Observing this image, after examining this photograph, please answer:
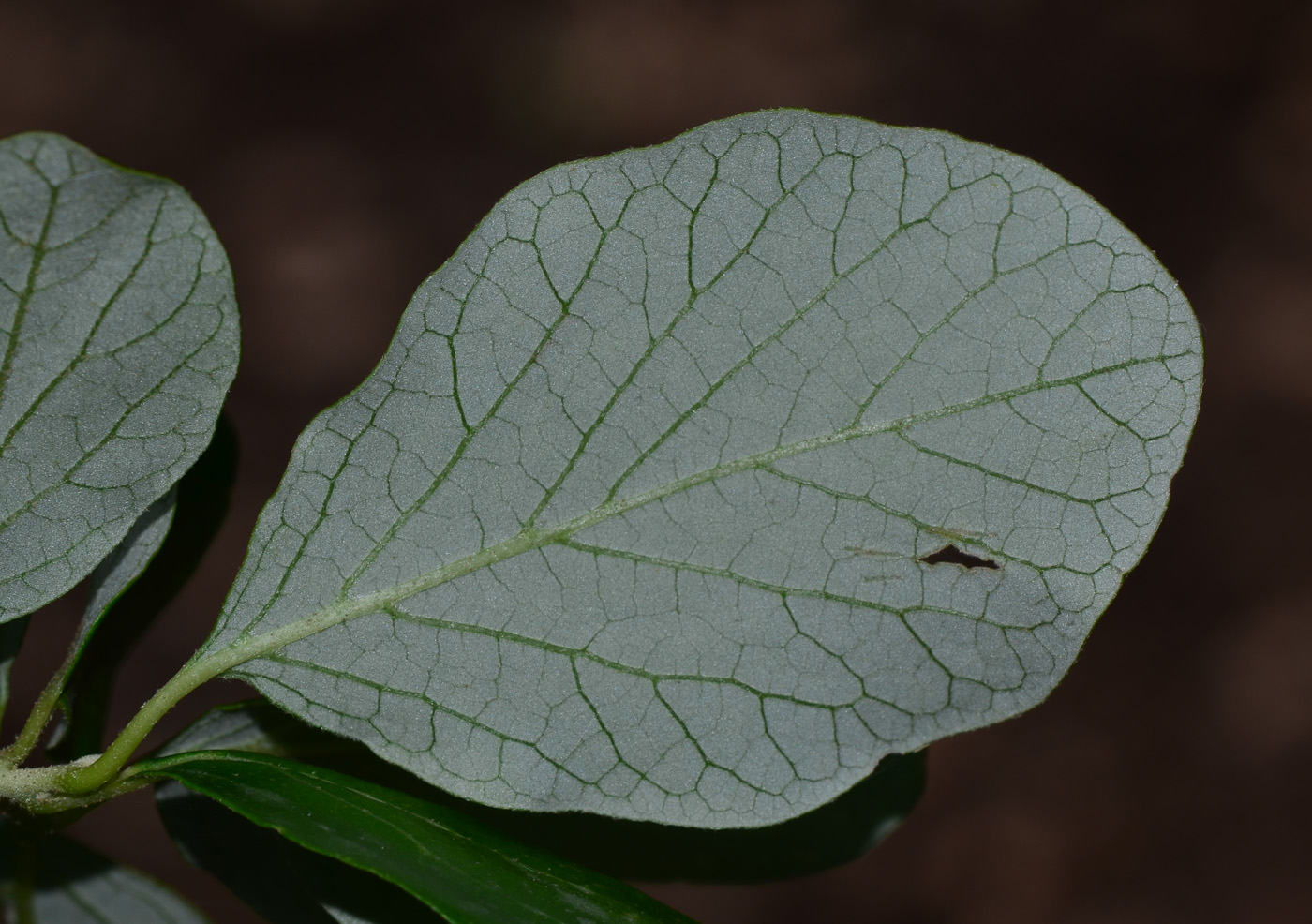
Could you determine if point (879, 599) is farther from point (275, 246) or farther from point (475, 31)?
point (475, 31)

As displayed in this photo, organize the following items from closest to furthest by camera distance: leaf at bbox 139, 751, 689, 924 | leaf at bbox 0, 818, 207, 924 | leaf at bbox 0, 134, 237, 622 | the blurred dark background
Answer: leaf at bbox 139, 751, 689, 924, leaf at bbox 0, 134, 237, 622, leaf at bbox 0, 818, 207, 924, the blurred dark background

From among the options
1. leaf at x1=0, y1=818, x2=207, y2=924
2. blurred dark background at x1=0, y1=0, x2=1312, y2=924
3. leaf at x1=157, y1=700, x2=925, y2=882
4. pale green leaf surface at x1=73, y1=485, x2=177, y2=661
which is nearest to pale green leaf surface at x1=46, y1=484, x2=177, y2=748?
pale green leaf surface at x1=73, y1=485, x2=177, y2=661

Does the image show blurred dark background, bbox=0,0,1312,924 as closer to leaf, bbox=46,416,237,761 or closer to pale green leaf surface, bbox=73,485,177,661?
leaf, bbox=46,416,237,761

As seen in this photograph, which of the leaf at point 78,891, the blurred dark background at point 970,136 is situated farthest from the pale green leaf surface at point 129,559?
the blurred dark background at point 970,136

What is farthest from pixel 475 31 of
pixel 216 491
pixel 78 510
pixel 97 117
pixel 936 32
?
pixel 78 510

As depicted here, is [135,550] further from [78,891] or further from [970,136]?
[970,136]

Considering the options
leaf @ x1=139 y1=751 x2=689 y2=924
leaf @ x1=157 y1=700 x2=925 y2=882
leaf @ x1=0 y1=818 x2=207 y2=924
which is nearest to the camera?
leaf @ x1=139 y1=751 x2=689 y2=924

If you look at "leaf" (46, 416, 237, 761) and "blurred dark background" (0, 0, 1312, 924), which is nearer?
"leaf" (46, 416, 237, 761)
